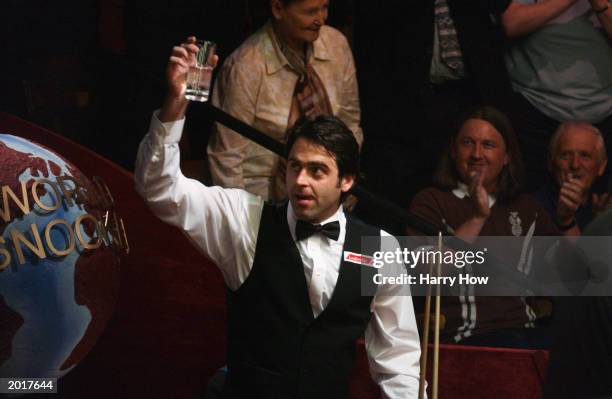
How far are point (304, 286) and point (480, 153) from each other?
1.48 metres

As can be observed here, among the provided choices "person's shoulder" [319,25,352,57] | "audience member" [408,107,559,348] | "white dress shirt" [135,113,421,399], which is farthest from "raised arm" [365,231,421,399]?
"person's shoulder" [319,25,352,57]

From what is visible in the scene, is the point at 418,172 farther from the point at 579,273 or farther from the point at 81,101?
the point at 81,101

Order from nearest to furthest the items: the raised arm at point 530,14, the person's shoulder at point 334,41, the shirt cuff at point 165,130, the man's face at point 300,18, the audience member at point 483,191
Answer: the shirt cuff at point 165,130 < the man's face at point 300,18 < the audience member at point 483,191 < the person's shoulder at point 334,41 < the raised arm at point 530,14

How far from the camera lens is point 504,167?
16.8ft

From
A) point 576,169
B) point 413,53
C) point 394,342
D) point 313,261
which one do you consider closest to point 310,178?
point 313,261

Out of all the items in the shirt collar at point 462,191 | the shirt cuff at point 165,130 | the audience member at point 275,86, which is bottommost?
the shirt cuff at point 165,130

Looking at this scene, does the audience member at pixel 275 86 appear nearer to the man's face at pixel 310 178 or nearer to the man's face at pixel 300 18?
the man's face at pixel 300 18

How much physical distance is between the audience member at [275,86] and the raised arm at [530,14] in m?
0.79

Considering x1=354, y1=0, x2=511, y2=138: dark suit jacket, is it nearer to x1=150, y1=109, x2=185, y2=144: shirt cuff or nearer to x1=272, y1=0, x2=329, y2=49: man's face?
x1=272, y1=0, x2=329, y2=49: man's face

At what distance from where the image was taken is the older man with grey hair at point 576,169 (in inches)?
206

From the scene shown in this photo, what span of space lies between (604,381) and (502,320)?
1778 mm

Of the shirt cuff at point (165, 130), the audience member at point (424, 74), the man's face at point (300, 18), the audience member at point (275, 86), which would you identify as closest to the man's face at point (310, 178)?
the shirt cuff at point (165, 130)

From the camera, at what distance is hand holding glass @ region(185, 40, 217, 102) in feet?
12.0

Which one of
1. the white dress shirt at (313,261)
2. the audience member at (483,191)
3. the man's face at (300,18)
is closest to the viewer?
the white dress shirt at (313,261)
